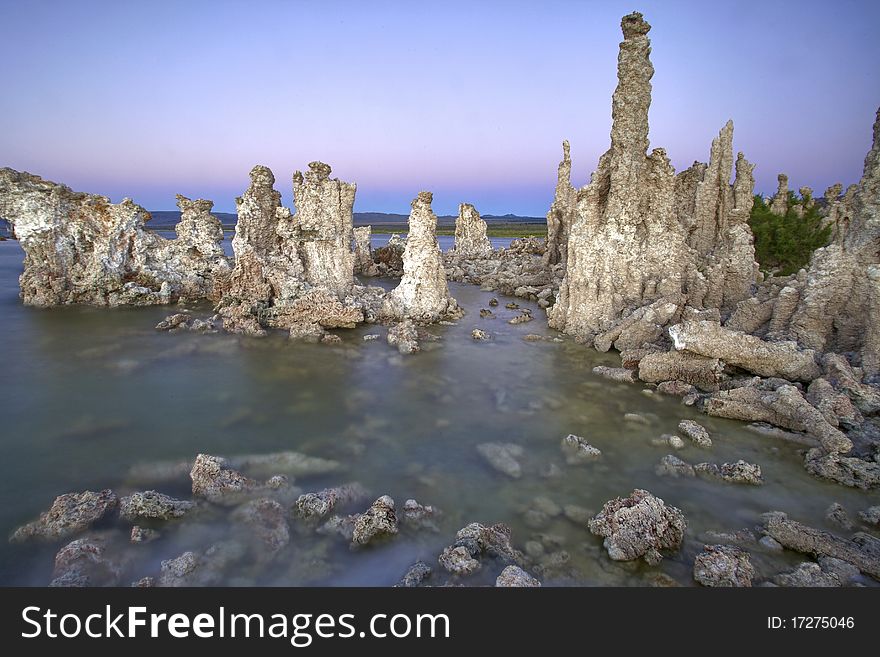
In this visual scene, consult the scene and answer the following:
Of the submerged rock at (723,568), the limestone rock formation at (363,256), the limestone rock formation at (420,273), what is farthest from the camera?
the limestone rock formation at (363,256)

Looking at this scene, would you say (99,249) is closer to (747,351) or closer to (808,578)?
(747,351)

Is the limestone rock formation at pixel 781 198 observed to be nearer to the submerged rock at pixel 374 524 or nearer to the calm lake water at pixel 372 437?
the calm lake water at pixel 372 437

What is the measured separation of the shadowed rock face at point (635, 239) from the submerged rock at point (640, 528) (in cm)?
969

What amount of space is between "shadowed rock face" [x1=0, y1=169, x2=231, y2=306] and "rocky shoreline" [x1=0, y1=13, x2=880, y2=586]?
0.26 ft

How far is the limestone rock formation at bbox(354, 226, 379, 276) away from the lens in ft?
104

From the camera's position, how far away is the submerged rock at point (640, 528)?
18.6 ft

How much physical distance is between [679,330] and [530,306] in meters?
11.7

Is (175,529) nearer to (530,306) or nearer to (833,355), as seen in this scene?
(833,355)

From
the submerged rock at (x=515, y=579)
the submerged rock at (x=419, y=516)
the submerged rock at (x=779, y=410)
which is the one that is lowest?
the submerged rock at (x=419, y=516)

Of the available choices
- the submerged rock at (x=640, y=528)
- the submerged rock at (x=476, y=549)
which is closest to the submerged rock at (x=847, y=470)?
the submerged rock at (x=640, y=528)
